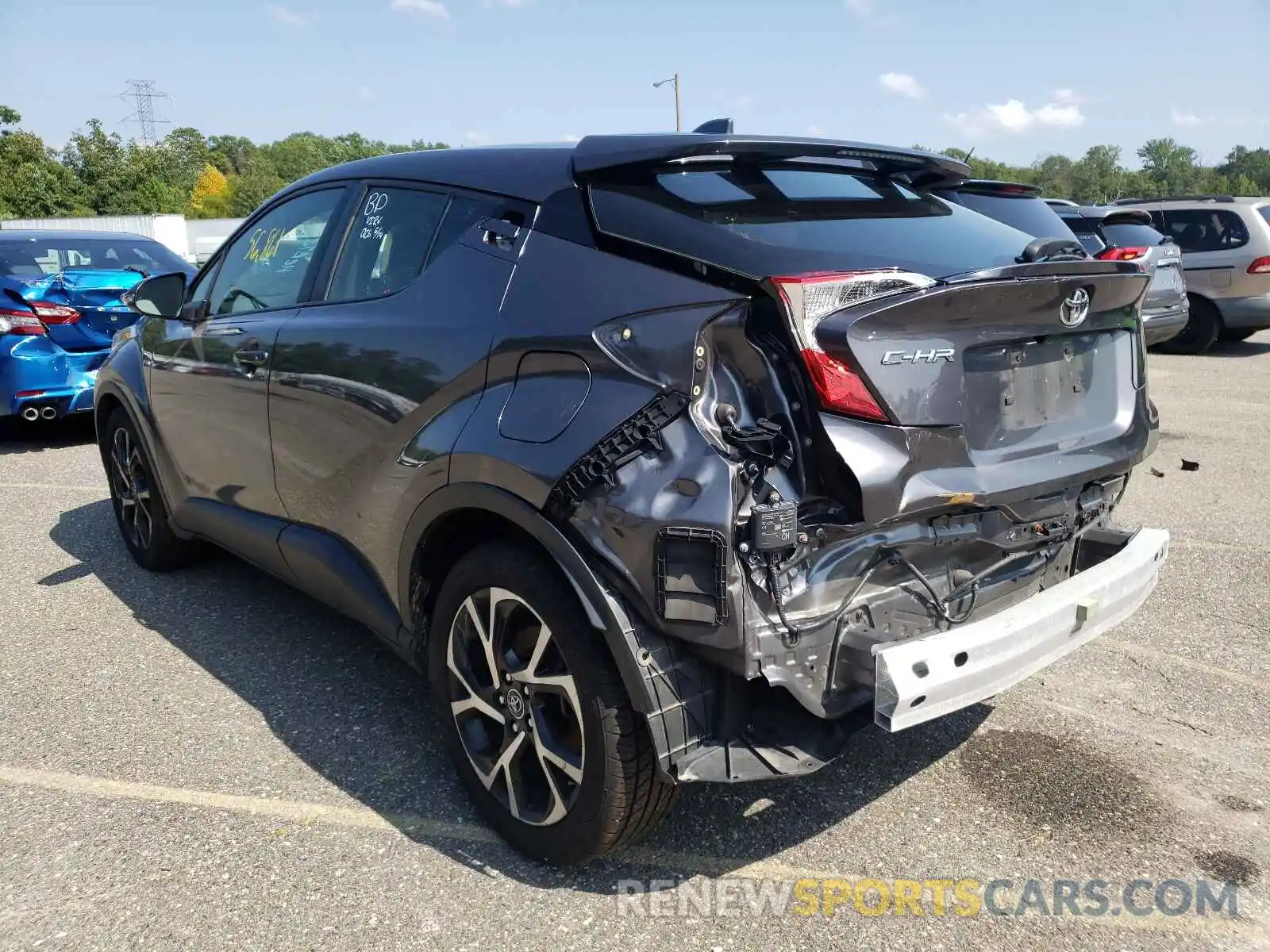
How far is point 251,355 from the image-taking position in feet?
11.9

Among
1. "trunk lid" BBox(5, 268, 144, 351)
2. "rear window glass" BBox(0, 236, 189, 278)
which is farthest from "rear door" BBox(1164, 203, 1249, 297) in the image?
"trunk lid" BBox(5, 268, 144, 351)

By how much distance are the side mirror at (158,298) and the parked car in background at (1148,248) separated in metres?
9.19

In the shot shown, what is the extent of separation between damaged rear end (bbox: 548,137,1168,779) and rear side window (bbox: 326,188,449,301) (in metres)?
0.66

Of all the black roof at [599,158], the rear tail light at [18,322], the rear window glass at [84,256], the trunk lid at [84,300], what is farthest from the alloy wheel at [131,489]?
the rear window glass at [84,256]

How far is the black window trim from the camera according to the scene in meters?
3.45

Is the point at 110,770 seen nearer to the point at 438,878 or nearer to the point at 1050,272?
the point at 438,878

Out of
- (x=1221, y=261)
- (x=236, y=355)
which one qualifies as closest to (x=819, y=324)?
(x=236, y=355)

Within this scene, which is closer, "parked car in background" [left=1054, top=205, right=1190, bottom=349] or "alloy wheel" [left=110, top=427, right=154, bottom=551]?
"alloy wheel" [left=110, top=427, right=154, bottom=551]

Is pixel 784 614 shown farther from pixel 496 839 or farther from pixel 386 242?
pixel 386 242

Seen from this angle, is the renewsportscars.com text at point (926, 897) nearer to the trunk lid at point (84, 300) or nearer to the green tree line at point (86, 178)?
the trunk lid at point (84, 300)

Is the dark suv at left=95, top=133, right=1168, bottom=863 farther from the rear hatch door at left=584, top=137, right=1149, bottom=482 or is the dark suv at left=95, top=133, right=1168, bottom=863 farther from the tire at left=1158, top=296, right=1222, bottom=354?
the tire at left=1158, top=296, right=1222, bottom=354

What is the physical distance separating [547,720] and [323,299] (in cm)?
167

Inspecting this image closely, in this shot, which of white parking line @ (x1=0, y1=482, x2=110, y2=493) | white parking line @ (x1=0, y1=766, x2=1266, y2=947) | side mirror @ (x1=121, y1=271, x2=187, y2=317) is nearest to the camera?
white parking line @ (x1=0, y1=766, x2=1266, y2=947)

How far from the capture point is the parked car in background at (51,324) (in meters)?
7.45
